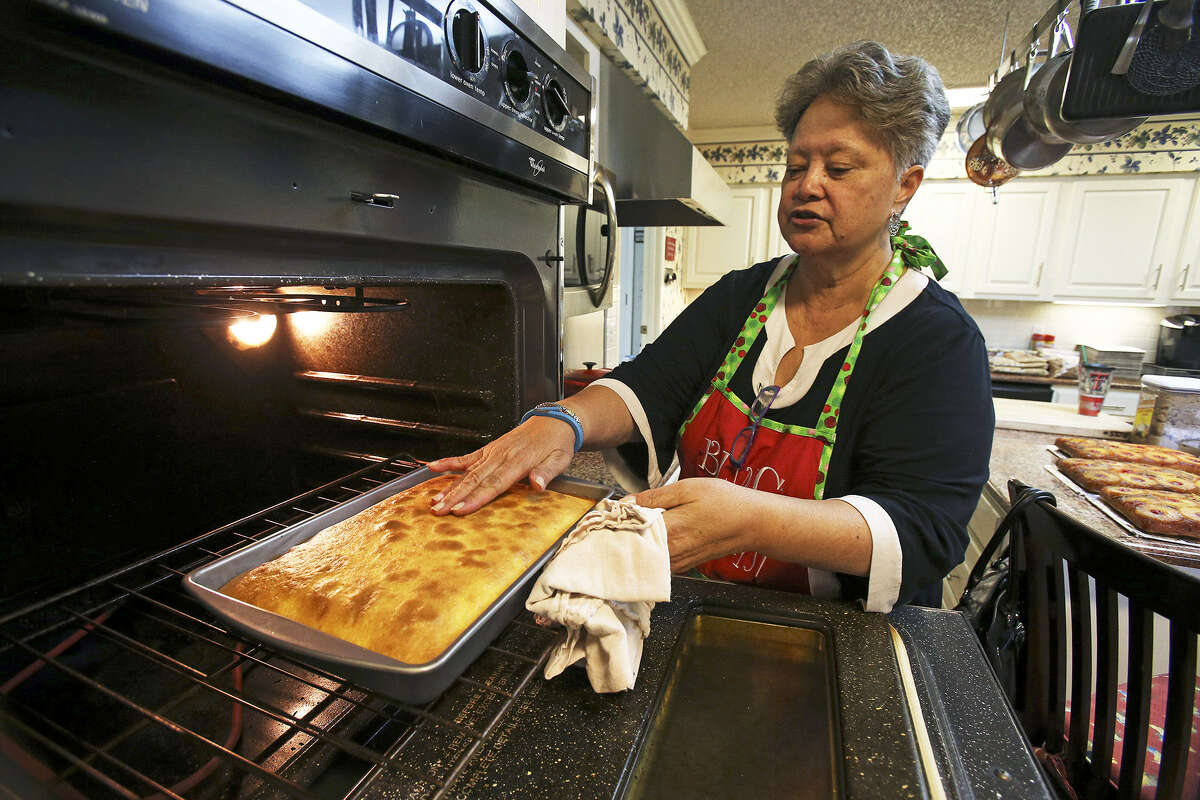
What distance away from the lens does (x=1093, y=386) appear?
2.35 meters

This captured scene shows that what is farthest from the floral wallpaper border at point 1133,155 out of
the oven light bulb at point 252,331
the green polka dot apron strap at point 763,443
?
the oven light bulb at point 252,331

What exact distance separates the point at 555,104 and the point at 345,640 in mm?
730

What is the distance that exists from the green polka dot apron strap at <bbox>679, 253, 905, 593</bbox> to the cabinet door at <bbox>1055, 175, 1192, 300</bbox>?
4333mm

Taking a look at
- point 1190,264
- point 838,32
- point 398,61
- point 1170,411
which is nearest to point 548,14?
point 398,61

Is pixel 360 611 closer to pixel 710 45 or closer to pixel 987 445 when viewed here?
pixel 987 445

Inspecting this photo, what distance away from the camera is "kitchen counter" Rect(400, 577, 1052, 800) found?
17.0 inches

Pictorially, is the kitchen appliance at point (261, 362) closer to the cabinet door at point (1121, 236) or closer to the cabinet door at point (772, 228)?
the cabinet door at point (772, 228)

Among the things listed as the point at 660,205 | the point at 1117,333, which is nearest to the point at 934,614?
the point at 660,205

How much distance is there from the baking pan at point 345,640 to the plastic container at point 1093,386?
108 inches

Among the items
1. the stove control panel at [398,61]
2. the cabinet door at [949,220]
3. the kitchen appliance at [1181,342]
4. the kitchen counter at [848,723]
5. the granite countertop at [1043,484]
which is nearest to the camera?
the stove control panel at [398,61]

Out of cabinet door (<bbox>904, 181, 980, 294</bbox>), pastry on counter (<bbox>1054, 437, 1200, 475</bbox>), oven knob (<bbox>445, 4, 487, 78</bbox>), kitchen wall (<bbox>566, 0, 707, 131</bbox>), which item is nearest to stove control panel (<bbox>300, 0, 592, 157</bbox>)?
oven knob (<bbox>445, 4, 487, 78</bbox>)

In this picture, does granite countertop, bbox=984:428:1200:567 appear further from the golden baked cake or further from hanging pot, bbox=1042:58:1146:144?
the golden baked cake

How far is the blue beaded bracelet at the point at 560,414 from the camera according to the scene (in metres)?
0.91

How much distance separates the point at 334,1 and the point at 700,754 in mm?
705
